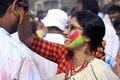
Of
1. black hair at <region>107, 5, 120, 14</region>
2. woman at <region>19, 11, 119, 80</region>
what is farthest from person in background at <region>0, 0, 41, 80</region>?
black hair at <region>107, 5, 120, 14</region>

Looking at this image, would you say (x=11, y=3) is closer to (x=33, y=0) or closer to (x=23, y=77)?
(x=23, y=77)

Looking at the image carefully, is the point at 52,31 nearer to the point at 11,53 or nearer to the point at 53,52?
the point at 53,52

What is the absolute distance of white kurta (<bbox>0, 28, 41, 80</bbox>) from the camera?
2.34 metres

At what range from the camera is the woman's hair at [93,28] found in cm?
361

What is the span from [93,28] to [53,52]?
0.49m

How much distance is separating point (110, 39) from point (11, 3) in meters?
2.87

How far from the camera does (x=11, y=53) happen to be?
236 cm

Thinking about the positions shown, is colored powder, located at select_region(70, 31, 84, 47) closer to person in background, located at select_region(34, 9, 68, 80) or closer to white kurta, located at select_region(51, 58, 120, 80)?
white kurta, located at select_region(51, 58, 120, 80)

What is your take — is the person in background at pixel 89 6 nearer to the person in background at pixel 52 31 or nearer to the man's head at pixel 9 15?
the person in background at pixel 52 31

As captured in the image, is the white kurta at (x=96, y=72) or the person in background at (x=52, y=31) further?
the person in background at (x=52, y=31)

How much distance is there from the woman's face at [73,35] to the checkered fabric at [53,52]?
13 centimetres

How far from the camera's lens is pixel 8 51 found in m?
2.37

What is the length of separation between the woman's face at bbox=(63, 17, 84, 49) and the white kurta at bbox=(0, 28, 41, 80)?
1200 mm

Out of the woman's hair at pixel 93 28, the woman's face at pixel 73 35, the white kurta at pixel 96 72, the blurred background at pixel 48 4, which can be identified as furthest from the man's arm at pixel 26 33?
the blurred background at pixel 48 4
